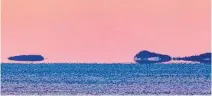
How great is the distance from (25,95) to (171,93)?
5897 mm

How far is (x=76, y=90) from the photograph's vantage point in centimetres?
3672

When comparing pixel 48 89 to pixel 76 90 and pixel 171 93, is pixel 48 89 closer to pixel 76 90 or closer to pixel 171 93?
pixel 76 90

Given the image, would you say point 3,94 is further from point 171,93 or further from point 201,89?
point 201,89

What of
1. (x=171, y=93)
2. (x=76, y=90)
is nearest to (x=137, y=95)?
(x=171, y=93)

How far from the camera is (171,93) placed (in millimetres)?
34312

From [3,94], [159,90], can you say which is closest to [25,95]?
[3,94]

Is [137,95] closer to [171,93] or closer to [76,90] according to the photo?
[171,93]

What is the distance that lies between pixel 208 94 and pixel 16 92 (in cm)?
754

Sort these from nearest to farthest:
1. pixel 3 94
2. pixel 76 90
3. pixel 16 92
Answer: pixel 3 94 → pixel 16 92 → pixel 76 90

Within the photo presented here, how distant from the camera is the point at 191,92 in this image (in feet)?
115

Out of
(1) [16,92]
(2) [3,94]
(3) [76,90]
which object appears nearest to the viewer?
(2) [3,94]

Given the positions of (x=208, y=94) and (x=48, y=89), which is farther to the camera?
(x=48, y=89)

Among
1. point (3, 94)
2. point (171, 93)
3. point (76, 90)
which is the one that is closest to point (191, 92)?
point (171, 93)

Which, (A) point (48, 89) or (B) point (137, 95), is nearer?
(B) point (137, 95)
